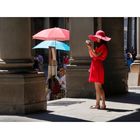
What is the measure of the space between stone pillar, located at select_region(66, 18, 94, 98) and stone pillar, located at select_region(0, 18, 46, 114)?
3.02 m

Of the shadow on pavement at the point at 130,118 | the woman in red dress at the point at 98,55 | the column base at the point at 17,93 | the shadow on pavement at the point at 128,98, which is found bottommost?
the shadow on pavement at the point at 128,98

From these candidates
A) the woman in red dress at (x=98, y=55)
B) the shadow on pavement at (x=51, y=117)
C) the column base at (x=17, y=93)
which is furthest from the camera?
the woman in red dress at (x=98, y=55)

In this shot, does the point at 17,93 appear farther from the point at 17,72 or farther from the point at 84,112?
the point at 84,112

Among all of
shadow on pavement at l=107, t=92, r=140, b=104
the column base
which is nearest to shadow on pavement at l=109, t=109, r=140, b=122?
the column base

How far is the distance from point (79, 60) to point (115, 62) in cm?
168

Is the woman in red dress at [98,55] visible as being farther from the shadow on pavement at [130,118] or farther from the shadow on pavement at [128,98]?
the shadow on pavement at [128,98]

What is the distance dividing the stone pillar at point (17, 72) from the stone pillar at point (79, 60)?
302 cm

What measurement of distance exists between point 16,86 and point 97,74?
6.45ft

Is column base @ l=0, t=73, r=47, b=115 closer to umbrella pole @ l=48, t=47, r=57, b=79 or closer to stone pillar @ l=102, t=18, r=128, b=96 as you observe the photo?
stone pillar @ l=102, t=18, r=128, b=96

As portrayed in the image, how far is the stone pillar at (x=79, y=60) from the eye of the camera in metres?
13.5

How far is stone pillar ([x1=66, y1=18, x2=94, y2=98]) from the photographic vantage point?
13.5 metres

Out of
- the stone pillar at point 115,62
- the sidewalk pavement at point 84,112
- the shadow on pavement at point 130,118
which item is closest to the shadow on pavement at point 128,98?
the sidewalk pavement at point 84,112

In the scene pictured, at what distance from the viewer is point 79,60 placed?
13641mm

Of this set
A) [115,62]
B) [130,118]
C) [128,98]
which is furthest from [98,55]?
[115,62]
